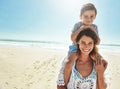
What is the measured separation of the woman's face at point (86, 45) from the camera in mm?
3986

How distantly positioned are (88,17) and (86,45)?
3.32ft

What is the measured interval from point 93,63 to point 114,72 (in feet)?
32.9

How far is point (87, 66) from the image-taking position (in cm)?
400

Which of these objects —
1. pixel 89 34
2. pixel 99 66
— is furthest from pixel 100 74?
pixel 89 34

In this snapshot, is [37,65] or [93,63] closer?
[93,63]

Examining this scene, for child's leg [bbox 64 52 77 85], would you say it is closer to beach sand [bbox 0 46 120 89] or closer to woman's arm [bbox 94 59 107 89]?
woman's arm [bbox 94 59 107 89]

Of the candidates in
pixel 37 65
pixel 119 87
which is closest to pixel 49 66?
pixel 37 65

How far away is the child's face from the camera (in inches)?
192

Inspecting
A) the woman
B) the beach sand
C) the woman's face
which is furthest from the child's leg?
the beach sand

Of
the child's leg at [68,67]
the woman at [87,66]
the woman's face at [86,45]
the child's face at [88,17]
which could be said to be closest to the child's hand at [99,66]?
the woman at [87,66]

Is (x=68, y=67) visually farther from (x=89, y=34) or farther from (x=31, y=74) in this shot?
(x=31, y=74)

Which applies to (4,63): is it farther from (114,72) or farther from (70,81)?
(70,81)

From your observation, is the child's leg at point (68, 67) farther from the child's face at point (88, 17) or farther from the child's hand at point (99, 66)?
the child's face at point (88, 17)

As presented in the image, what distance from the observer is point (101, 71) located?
3.96m
